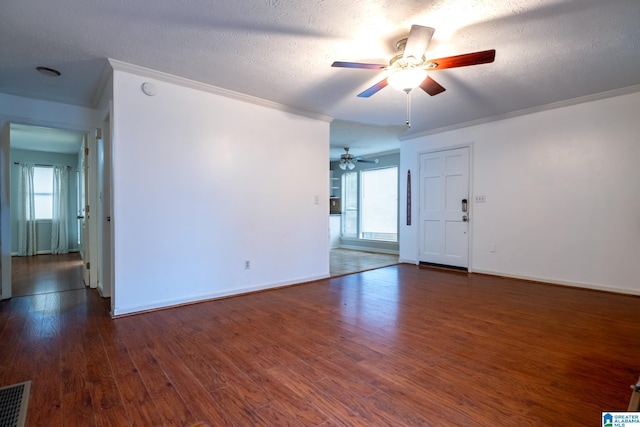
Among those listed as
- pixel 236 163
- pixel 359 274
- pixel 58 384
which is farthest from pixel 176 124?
pixel 359 274

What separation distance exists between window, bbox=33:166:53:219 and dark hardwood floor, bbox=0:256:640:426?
15.6ft

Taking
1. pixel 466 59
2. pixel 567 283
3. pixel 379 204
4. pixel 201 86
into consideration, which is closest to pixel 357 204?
pixel 379 204

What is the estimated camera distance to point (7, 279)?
3631 millimetres

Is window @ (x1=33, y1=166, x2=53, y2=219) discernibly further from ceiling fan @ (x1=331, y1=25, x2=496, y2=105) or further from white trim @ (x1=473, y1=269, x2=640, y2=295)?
white trim @ (x1=473, y1=269, x2=640, y2=295)

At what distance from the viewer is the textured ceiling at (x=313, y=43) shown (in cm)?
216

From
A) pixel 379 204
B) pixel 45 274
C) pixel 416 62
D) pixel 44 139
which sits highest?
pixel 44 139

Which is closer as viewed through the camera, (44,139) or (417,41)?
(417,41)

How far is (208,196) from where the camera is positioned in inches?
140

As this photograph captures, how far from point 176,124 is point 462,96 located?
3.42 metres

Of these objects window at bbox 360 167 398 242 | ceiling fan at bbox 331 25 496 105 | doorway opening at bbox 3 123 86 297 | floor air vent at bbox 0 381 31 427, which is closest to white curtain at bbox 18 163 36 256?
doorway opening at bbox 3 123 86 297

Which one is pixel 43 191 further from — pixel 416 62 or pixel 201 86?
pixel 416 62

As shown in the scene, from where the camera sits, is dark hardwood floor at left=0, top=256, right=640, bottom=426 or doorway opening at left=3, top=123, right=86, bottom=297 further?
doorway opening at left=3, top=123, right=86, bottom=297

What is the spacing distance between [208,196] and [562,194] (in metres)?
4.65

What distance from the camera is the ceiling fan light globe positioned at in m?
2.46
